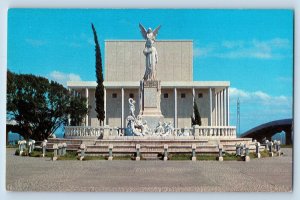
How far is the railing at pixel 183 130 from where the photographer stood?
27484 mm

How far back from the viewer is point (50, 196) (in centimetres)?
1373

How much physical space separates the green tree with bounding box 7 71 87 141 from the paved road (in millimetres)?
15737

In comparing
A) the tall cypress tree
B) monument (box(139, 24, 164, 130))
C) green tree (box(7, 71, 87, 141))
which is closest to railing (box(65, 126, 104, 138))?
monument (box(139, 24, 164, 130))

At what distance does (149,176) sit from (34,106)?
70.5 feet

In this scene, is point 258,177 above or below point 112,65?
below

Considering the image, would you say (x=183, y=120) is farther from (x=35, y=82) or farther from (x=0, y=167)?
(x=0, y=167)

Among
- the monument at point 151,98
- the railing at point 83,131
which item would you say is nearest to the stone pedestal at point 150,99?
the monument at point 151,98

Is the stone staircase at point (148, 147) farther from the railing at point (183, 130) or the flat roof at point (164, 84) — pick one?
the flat roof at point (164, 84)

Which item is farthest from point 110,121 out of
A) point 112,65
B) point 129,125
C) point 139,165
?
point 139,165

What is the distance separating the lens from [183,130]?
1181 inches

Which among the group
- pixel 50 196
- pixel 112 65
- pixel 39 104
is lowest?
pixel 50 196

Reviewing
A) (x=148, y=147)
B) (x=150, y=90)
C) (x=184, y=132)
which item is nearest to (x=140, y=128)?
(x=150, y=90)

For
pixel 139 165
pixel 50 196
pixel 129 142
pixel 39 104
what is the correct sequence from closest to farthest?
pixel 50 196 → pixel 139 165 → pixel 129 142 → pixel 39 104

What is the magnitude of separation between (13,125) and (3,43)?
2205 cm
